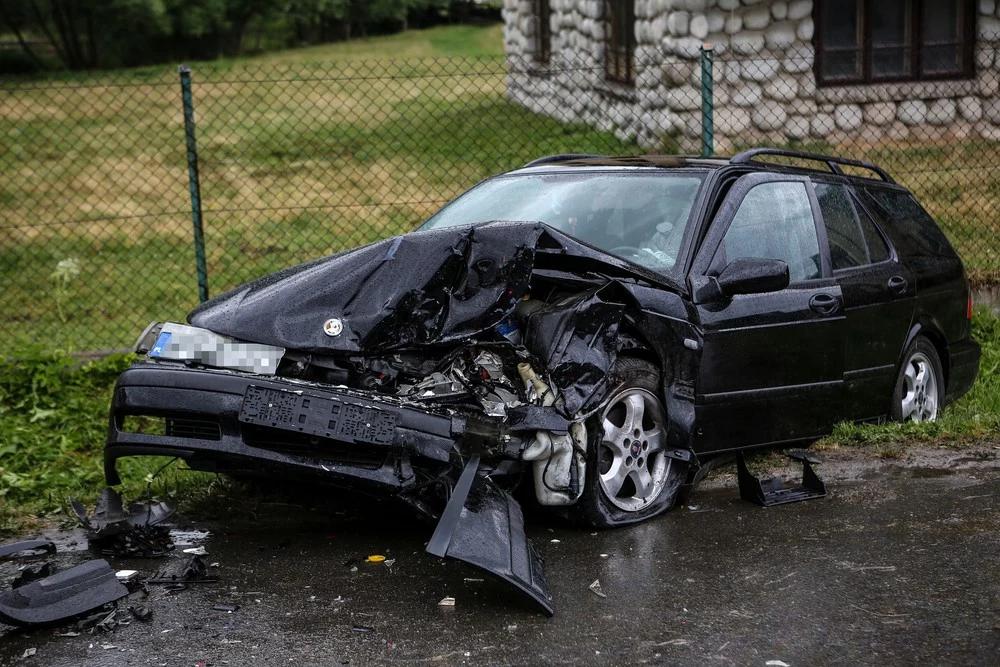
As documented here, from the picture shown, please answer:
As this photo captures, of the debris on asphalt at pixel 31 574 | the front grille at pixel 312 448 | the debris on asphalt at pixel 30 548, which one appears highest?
the front grille at pixel 312 448

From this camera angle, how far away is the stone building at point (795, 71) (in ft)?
44.2

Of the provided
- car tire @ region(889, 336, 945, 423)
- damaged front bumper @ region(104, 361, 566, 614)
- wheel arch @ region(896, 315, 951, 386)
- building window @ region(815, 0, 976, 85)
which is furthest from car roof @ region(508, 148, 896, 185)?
building window @ region(815, 0, 976, 85)

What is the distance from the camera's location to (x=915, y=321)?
21.6ft

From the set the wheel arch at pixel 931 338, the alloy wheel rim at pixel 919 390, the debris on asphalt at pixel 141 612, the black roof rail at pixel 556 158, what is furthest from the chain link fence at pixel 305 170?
the debris on asphalt at pixel 141 612

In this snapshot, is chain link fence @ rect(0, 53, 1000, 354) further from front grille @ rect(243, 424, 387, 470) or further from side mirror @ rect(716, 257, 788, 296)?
front grille @ rect(243, 424, 387, 470)

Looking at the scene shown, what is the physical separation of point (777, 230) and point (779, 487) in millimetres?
1336

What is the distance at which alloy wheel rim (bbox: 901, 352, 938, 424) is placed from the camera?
6723 mm

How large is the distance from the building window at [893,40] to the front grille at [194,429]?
11.7m

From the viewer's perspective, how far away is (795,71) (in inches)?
549

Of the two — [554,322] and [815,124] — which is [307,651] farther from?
[815,124]

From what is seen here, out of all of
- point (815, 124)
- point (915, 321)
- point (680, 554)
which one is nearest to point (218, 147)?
point (815, 124)

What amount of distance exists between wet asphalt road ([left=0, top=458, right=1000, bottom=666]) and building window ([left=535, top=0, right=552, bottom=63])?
592 inches

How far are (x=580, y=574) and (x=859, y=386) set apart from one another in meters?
2.43

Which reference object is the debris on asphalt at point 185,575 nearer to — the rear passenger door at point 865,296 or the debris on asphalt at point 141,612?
the debris on asphalt at point 141,612
